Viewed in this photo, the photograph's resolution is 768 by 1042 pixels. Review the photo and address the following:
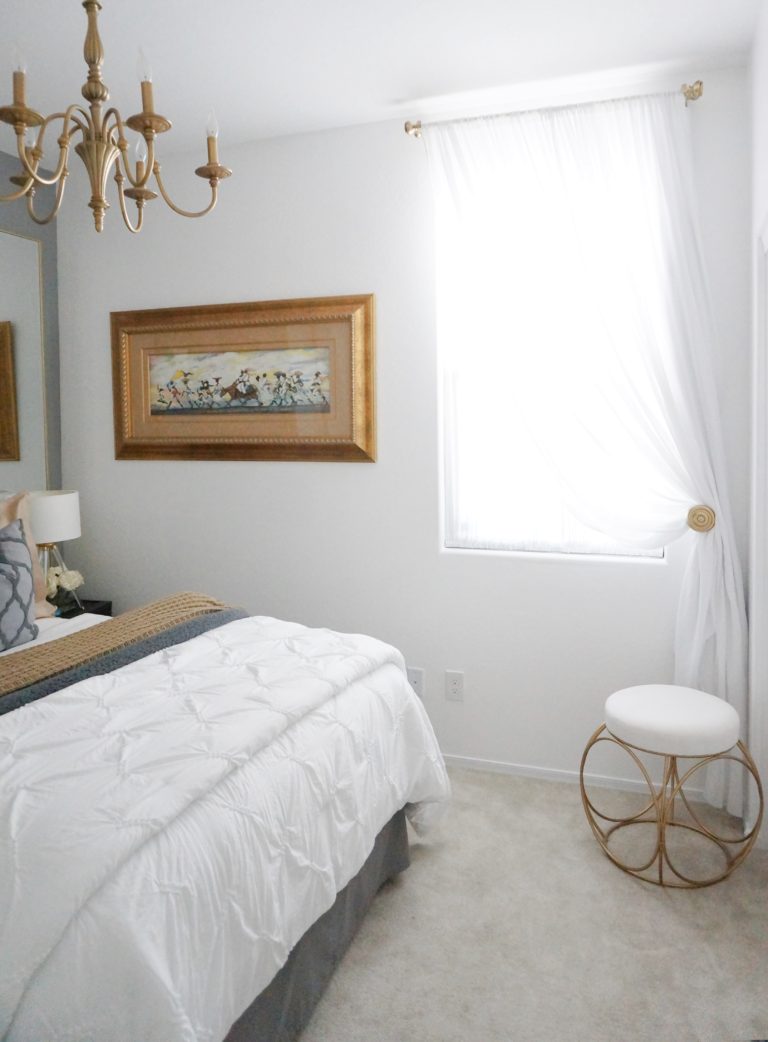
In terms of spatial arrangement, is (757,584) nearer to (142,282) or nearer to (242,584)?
(242,584)

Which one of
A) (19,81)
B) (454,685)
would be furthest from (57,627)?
(19,81)

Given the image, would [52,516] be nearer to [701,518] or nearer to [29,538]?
[29,538]

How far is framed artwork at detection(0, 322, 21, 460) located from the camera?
358 centimetres

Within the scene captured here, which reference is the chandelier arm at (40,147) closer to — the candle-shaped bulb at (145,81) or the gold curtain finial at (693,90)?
the candle-shaped bulb at (145,81)

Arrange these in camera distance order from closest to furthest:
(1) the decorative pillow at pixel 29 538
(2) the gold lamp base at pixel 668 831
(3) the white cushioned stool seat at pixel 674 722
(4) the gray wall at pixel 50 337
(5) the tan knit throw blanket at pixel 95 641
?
(5) the tan knit throw blanket at pixel 95 641 → (3) the white cushioned stool seat at pixel 674 722 → (2) the gold lamp base at pixel 668 831 → (1) the decorative pillow at pixel 29 538 → (4) the gray wall at pixel 50 337

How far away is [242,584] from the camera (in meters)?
3.65

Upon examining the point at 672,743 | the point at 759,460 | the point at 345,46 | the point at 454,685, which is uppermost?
the point at 345,46

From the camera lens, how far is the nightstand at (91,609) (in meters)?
3.54

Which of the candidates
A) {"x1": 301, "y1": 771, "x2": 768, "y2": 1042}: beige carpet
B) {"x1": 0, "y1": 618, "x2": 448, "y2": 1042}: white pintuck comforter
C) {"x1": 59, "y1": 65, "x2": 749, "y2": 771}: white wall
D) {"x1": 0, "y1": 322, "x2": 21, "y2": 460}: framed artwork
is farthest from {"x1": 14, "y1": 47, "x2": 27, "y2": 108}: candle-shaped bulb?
{"x1": 301, "y1": 771, "x2": 768, "y2": 1042}: beige carpet

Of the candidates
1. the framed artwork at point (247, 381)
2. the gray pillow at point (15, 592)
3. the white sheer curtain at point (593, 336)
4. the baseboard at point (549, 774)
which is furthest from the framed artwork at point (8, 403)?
the baseboard at point (549, 774)

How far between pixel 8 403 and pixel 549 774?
2.95 metres

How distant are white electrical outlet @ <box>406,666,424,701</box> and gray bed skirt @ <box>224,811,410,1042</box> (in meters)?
0.95

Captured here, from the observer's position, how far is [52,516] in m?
3.34

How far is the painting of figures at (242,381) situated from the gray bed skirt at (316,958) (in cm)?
184
